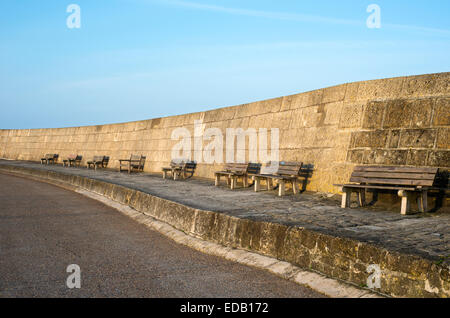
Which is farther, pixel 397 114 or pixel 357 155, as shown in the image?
pixel 357 155

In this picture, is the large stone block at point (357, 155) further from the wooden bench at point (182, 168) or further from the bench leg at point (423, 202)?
the wooden bench at point (182, 168)

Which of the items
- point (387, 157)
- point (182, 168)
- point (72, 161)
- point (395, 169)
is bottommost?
point (72, 161)

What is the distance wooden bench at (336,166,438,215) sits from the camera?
6.66 metres

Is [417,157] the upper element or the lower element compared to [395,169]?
upper

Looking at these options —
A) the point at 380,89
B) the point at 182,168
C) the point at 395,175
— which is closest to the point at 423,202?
the point at 395,175

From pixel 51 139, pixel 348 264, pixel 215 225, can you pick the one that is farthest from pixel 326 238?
pixel 51 139

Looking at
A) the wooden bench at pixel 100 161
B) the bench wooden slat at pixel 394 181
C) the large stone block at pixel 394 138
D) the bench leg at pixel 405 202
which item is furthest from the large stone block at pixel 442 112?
the wooden bench at pixel 100 161

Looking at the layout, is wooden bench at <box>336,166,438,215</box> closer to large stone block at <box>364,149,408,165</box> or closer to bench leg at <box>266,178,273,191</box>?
large stone block at <box>364,149,408,165</box>

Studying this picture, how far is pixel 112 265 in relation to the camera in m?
4.78

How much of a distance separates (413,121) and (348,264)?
4.96m

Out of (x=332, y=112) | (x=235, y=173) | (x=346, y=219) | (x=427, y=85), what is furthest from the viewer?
(x=235, y=173)

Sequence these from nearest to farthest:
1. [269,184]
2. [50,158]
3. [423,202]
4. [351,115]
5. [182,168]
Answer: [423,202], [351,115], [269,184], [182,168], [50,158]

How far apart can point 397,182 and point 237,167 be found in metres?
5.37

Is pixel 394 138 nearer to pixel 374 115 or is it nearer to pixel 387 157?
pixel 387 157
